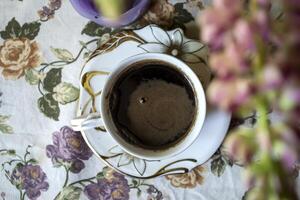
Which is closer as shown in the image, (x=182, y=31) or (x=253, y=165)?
(x=253, y=165)

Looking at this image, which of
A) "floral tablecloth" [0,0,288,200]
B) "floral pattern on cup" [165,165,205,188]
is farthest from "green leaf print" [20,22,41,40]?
"floral pattern on cup" [165,165,205,188]

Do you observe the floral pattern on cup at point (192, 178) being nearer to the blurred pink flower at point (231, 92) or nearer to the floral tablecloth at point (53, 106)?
the floral tablecloth at point (53, 106)

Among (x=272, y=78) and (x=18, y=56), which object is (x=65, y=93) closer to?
(x=18, y=56)

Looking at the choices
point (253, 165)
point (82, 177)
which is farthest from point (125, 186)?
point (253, 165)

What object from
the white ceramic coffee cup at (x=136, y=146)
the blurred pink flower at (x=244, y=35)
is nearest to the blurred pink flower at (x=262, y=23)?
the blurred pink flower at (x=244, y=35)

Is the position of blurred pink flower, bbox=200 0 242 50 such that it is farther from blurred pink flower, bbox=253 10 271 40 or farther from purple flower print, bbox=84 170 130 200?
purple flower print, bbox=84 170 130 200

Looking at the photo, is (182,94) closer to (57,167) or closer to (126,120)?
(126,120)

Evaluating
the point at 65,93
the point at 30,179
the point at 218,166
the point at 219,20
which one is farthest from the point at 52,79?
the point at 219,20

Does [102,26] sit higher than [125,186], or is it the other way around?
[102,26]
